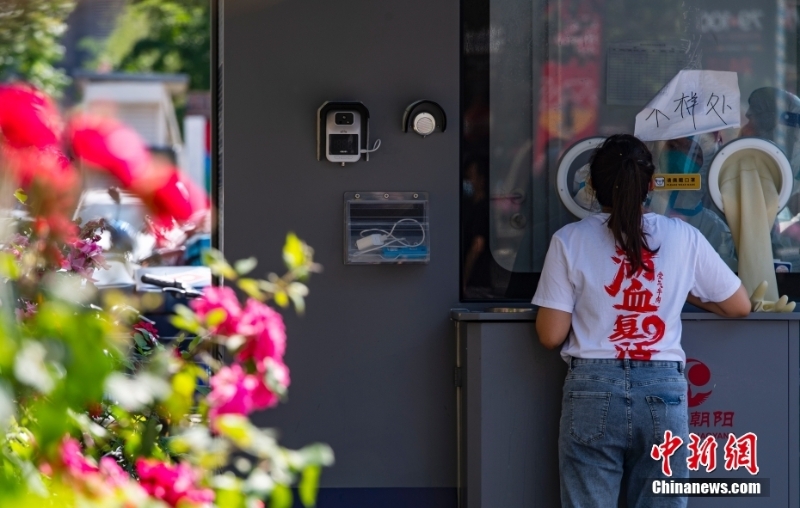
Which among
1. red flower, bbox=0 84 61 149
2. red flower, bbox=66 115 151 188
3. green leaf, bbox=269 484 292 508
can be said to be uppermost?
red flower, bbox=0 84 61 149

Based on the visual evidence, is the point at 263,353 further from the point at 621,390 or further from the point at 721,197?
the point at 721,197

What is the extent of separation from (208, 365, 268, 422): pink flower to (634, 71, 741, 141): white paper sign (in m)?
3.17

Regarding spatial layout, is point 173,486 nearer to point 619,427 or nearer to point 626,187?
point 619,427

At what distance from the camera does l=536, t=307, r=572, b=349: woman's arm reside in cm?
384

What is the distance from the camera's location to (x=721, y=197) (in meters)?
4.61

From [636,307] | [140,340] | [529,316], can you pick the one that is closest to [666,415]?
[636,307]

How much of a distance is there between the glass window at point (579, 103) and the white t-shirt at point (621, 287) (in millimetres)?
684

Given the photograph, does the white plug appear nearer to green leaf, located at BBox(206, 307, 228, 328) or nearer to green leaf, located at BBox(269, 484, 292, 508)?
green leaf, located at BBox(206, 307, 228, 328)

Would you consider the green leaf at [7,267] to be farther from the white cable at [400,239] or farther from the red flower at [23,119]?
the white cable at [400,239]

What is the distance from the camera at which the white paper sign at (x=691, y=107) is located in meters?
4.59

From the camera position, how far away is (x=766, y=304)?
14.0 feet

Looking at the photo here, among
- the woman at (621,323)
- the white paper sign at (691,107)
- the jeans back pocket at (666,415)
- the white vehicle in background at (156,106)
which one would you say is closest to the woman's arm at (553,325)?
the woman at (621,323)

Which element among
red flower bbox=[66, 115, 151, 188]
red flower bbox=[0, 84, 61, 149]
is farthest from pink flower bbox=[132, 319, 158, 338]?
red flower bbox=[66, 115, 151, 188]

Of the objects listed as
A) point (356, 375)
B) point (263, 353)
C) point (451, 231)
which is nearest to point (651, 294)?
point (451, 231)
